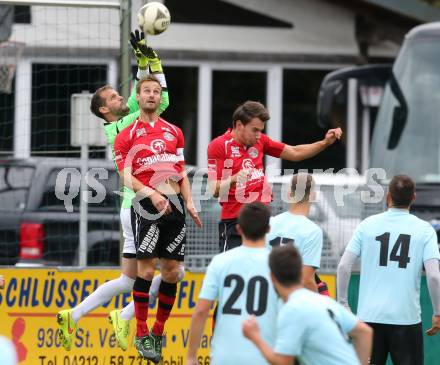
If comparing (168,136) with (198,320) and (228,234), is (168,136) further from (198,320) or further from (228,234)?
(198,320)

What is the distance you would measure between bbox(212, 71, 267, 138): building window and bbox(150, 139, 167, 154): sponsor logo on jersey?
13.2 m

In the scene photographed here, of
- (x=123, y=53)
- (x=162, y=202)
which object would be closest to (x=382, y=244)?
(x=162, y=202)

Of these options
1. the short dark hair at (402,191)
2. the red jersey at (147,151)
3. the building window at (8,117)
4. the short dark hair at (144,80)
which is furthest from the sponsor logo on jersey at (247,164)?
the building window at (8,117)

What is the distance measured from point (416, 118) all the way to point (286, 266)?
9.05 meters

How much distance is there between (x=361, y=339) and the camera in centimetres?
744

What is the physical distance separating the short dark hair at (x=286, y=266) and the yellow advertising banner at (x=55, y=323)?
15.7 ft

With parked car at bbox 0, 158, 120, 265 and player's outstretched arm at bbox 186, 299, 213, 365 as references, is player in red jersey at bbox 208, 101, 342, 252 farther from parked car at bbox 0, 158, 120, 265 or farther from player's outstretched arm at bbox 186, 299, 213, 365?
parked car at bbox 0, 158, 120, 265

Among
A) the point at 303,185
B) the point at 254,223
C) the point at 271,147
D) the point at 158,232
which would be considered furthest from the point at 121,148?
the point at 254,223

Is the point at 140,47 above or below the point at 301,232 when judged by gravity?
above

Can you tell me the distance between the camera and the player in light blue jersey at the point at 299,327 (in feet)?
23.0

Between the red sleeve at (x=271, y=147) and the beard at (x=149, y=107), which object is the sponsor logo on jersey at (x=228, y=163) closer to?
the red sleeve at (x=271, y=147)

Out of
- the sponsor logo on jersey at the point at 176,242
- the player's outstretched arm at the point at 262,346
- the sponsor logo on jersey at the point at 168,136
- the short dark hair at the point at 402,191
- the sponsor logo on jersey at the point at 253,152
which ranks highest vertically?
the sponsor logo on jersey at the point at 168,136

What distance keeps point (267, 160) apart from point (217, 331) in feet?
46.6

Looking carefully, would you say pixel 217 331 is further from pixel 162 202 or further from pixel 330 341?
pixel 162 202
